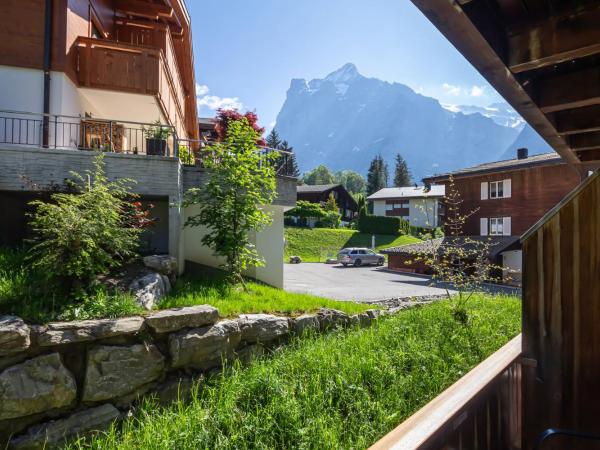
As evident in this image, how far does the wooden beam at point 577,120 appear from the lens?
340 cm

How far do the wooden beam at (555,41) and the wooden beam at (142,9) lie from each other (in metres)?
12.3

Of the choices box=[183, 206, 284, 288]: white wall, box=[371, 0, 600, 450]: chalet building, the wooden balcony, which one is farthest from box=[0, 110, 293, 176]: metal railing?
box=[371, 0, 600, 450]: chalet building

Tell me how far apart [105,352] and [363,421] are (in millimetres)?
3149

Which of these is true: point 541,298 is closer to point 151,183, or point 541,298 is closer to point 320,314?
point 320,314

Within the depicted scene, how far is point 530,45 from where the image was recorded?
2.30 metres

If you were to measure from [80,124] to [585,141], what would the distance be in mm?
9913

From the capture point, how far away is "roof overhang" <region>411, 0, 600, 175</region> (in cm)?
194

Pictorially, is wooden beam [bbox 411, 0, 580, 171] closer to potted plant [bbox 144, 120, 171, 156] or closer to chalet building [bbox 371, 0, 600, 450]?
chalet building [bbox 371, 0, 600, 450]

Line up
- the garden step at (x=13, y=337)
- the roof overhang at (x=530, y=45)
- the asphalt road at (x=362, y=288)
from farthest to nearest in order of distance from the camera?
the asphalt road at (x=362, y=288) < the garden step at (x=13, y=337) < the roof overhang at (x=530, y=45)

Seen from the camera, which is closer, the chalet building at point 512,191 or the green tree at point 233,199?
the green tree at point 233,199

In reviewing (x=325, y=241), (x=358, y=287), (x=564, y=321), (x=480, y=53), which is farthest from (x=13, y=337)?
(x=325, y=241)

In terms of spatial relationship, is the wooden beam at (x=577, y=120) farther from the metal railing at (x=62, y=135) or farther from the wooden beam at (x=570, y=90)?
the metal railing at (x=62, y=135)

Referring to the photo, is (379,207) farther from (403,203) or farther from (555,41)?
(555,41)

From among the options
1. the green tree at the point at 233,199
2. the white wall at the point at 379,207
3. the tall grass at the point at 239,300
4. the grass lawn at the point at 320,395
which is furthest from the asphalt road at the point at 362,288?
the white wall at the point at 379,207
